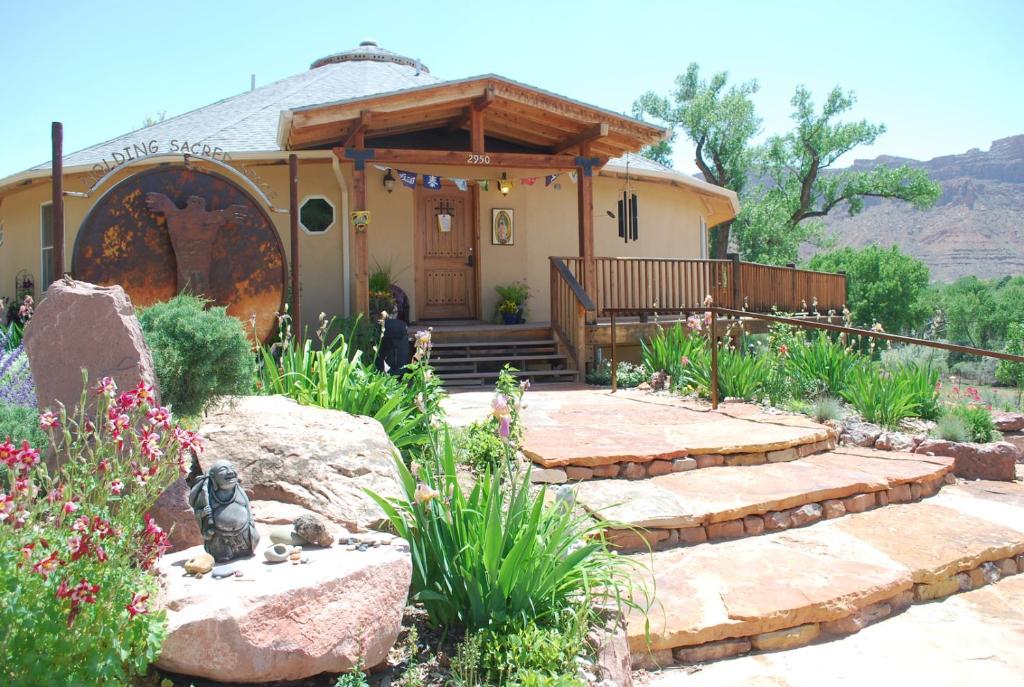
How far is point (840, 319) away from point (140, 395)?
16594mm

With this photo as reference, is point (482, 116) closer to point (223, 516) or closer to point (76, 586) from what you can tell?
point (223, 516)

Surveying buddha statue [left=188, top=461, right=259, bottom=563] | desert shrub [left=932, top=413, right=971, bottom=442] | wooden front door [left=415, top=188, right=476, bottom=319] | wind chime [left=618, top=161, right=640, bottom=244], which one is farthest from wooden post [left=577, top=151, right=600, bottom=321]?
buddha statue [left=188, top=461, right=259, bottom=563]

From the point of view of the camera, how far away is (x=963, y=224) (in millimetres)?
58281

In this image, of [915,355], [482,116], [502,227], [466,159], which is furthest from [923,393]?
[915,355]

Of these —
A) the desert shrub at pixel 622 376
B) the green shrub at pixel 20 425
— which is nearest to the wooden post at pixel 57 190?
Result: the green shrub at pixel 20 425

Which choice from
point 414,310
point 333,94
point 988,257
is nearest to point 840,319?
point 414,310

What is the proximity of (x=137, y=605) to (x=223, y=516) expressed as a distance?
73 centimetres

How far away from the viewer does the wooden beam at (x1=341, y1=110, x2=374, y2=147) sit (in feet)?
33.6

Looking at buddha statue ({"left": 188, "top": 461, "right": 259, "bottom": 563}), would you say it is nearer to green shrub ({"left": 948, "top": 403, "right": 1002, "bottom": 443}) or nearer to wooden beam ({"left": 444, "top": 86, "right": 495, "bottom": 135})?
green shrub ({"left": 948, "top": 403, "right": 1002, "bottom": 443})

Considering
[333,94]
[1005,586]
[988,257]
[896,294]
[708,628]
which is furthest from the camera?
[988,257]

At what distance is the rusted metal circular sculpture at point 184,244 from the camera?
256 inches

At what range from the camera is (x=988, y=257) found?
53.8m

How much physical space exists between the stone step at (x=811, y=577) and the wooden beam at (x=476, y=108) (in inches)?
278

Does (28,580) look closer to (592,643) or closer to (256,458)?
(256,458)
